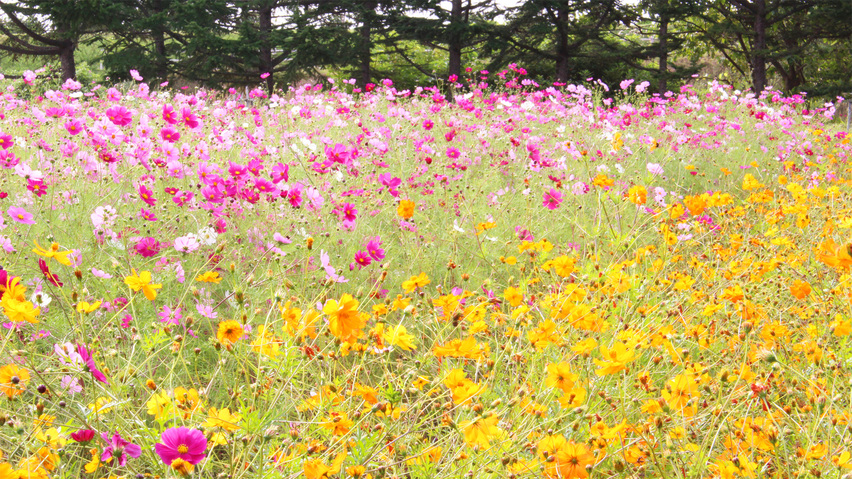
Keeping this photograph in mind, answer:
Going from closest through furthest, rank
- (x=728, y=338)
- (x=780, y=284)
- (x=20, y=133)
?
(x=728, y=338) < (x=780, y=284) < (x=20, y=133)

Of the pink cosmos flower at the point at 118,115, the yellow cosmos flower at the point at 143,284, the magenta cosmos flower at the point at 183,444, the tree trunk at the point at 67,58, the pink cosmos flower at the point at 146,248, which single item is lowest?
the tree trunk at the point at 67,58

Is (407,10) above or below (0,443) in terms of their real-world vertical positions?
above

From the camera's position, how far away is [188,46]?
12.5 metres

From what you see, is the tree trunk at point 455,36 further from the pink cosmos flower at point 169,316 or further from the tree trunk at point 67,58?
the pink cosmos flower at point 169,316

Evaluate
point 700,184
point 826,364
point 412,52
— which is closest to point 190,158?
point 826,364

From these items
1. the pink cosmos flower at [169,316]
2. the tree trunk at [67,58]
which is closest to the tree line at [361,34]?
the tree trunk at [67,58]

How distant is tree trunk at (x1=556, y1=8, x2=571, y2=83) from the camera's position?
13258 mm

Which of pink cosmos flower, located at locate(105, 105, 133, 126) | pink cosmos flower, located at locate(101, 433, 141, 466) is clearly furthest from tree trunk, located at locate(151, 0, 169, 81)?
pink cosmos flower, located at locate(101, 433, 141, 466)

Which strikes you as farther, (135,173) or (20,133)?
(20,133)

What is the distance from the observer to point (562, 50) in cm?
1355

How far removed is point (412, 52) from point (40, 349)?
17533 millimetres

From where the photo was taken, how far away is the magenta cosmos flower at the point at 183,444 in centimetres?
86

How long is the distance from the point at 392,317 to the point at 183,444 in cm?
126

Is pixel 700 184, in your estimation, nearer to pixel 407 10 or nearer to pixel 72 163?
pixel 72 163
